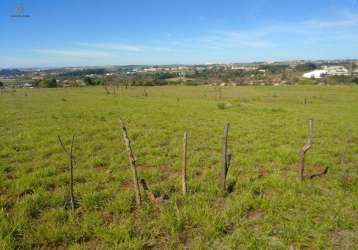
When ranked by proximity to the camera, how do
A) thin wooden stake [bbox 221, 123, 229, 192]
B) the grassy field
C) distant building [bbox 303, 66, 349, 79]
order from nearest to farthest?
the grassy field → thin wooden stake [bbox 221, 123, 229, 192] → distant building [bbox 303, 66, 349, 79]

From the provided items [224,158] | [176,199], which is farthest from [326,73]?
[176,199]

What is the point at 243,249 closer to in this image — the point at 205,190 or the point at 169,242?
the point at 169,242

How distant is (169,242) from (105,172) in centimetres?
373

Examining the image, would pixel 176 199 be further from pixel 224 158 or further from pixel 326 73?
pixel 326 73

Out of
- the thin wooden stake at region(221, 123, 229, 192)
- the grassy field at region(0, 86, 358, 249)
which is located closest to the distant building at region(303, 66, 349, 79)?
the grassy field at region(0, 86, 358, 249)

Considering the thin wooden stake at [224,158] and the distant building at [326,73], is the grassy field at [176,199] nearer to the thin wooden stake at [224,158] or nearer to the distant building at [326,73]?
the thin wooden stake at [224,158]

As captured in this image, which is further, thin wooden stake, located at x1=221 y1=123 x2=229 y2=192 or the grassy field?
thin wooden stake, located at x1=221 y1=123 x2=229 y2=192

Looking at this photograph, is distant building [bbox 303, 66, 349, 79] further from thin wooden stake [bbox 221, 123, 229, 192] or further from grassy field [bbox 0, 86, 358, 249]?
thin wooden stake [bbox 221, 123, 229, 192]

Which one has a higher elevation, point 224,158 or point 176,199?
point 224,158

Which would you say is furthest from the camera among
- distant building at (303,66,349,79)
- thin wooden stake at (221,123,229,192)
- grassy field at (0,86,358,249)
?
distant building at (303,66,349,79)

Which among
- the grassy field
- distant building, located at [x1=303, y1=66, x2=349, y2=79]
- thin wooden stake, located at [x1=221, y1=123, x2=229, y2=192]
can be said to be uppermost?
distant building, located at [x1=303, y1=66, x2=349, y2=79]

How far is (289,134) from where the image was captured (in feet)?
43.0

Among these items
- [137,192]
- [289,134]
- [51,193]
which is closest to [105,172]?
[51,193]

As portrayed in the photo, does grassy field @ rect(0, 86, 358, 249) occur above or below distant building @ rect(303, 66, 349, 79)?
below
